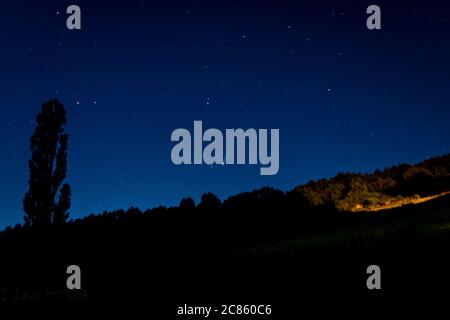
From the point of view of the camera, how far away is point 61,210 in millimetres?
28531

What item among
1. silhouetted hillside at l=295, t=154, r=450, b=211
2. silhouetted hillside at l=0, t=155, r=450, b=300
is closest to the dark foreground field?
silhouetted hillside at l=0, t=155, r=450, b=300

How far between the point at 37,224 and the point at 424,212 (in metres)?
20.8

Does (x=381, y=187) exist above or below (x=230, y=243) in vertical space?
above

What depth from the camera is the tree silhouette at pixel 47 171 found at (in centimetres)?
2816

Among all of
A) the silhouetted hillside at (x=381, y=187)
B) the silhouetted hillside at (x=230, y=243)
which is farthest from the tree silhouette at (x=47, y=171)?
the silhouetted hillside at (x=381, y=187)

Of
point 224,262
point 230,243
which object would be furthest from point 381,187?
point 224,262

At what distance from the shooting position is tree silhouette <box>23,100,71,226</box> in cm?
2816

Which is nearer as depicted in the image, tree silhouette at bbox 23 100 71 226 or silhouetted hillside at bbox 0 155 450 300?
silhouetted hillside at bbox 0 155 450 300

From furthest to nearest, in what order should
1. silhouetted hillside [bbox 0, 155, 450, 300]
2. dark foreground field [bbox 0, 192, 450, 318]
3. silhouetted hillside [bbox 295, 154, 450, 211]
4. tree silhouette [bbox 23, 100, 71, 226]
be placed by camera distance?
silhouetted hillside [bbox 295, 154, 450, 211]
tree silhouette [bbox 23, 100, 71, 226]
silhouetted hillside [bbox 0, 155, 450, 300]
dark foreground field [bbox 0, 192, 450, 318]

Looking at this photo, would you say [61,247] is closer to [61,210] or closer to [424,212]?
[61,210]

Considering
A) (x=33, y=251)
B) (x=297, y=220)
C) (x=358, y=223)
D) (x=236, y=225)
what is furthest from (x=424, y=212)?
(x=33, y=251)

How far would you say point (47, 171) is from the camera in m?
29.3

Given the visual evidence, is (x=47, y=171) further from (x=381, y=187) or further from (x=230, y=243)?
(x=381, y=187)

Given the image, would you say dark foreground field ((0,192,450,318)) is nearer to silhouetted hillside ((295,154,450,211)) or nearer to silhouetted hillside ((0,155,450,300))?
silhouetted hillside ((0,155,450,300))
